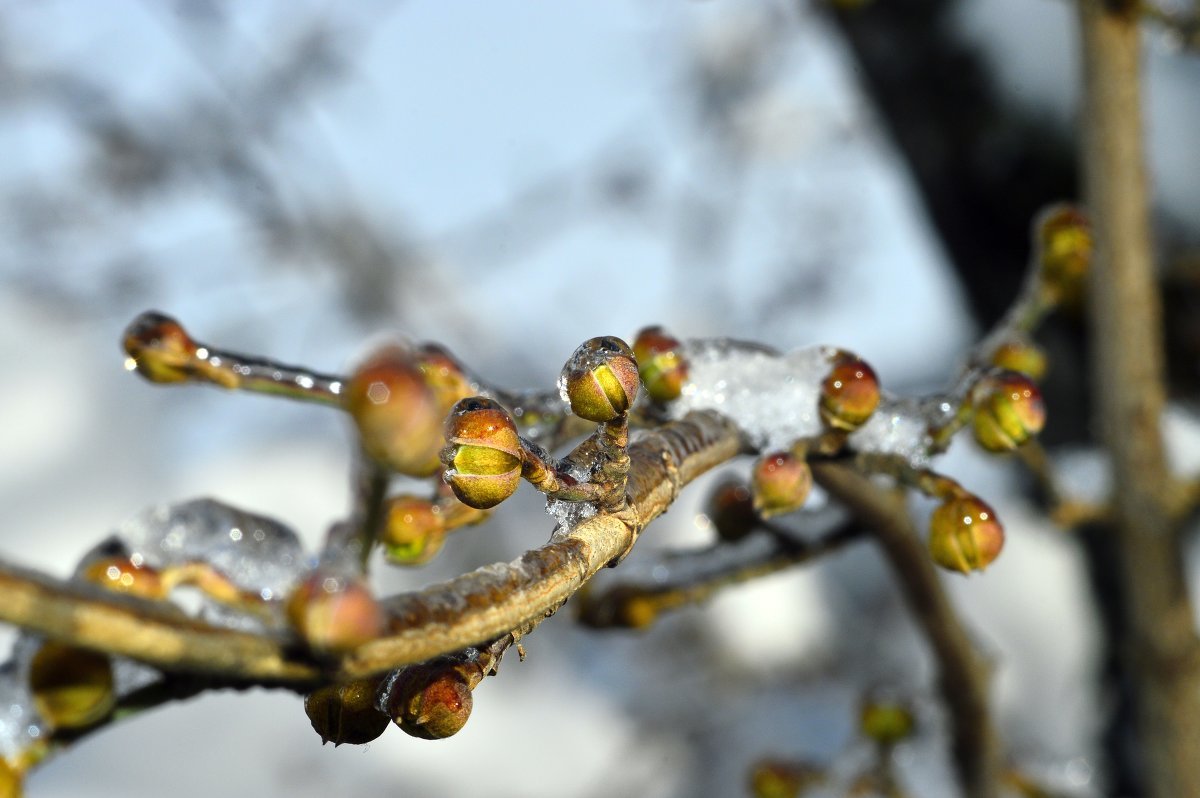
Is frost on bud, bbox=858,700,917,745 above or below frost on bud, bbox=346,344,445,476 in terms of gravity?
above

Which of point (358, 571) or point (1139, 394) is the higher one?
point (1139, 394)

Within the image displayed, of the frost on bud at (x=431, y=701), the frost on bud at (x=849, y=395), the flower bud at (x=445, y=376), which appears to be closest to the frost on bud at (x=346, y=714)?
the frost on bud at (x=431, y=701)

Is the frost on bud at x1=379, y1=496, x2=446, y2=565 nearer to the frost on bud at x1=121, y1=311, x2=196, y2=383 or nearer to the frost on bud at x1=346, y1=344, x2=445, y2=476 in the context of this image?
the frost on bud at x1=121, y1=311, x2=196, y2=383

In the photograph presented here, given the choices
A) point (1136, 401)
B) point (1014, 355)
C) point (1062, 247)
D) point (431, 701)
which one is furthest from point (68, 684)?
point (1136, 401)

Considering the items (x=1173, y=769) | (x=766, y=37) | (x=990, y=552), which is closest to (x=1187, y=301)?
(x=1173, y=769)

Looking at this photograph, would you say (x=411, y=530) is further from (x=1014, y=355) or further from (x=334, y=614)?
(x=1014, y=355)

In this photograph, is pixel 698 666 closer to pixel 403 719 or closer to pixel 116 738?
pixel 116 738

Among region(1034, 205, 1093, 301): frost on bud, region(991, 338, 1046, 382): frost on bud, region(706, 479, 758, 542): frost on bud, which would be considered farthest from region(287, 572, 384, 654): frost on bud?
region(1034, 205, 1093, 301): frost on bud
